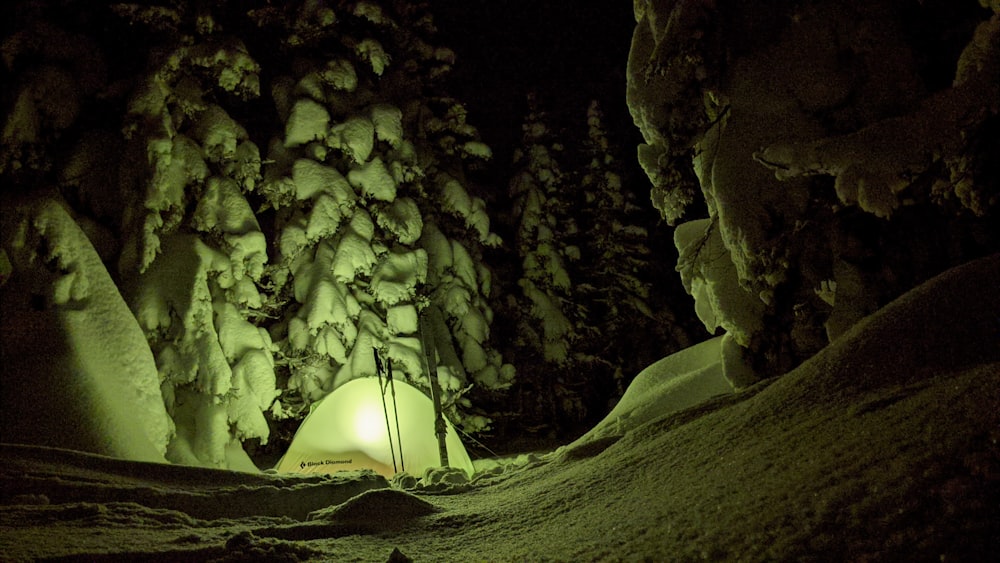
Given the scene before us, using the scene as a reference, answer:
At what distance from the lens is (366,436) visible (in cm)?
1082

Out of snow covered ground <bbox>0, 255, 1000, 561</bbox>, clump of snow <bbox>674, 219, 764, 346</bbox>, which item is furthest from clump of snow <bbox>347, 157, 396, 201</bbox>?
snow covered ground <bbox>0, 255, 1000, 561</bbox>

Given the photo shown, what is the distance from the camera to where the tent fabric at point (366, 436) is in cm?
1048

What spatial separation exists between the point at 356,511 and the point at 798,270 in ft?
13.3

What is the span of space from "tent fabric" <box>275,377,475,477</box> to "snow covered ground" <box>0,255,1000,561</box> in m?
5.55

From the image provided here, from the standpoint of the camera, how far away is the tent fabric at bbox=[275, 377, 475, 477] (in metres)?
10.5

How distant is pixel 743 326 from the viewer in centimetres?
535

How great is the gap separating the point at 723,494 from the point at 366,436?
930cm

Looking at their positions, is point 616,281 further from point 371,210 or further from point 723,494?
point 723,494

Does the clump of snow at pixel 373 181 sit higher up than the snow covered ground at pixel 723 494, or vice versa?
the clump of snow at pixel 373 181

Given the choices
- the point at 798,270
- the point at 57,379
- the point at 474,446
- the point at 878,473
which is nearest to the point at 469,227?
the point at 474,446

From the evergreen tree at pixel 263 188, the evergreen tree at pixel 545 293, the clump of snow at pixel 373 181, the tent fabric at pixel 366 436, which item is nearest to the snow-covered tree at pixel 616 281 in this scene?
the evergreen tree at pixel 545 293

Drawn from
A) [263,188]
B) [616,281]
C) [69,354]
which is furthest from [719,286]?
[616,281]

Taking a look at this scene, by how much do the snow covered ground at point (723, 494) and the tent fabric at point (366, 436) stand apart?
5.55m

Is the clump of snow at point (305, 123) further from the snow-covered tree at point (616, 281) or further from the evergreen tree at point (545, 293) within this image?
the snow-covered tree at point (616, 281)
